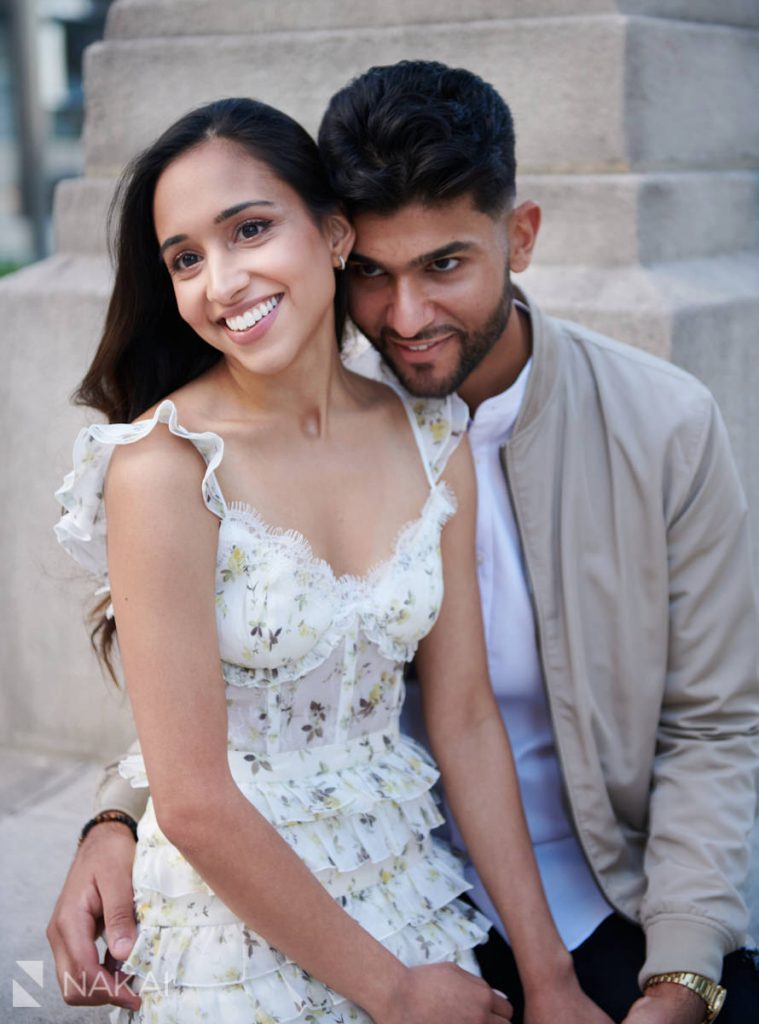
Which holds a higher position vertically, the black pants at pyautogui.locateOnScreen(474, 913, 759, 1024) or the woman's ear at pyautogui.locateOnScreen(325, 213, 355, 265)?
the woman's ear at pyautogui.locateOnScreen(325, 213, 355, 265)

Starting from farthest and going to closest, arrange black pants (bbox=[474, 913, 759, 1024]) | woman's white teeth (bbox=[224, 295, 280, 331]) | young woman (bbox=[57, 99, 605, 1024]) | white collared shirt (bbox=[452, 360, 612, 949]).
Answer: white collared shirt (bbox=[452, 360, 612, 949]) → black pants (bbox=[474, 913, 759, 1024]) → woman's white teeth (bbox=[224, 295, 280, 331]) → young woman (bbox=[57, 99, 605, 1024])

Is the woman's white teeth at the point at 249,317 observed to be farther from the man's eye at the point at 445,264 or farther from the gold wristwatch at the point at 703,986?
the gold wristwatch at the point at 703,986

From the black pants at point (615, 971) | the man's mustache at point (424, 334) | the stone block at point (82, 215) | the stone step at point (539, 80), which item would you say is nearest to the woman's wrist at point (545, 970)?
the black pants at point (615, 971)

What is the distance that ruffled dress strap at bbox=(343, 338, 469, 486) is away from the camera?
2293mm

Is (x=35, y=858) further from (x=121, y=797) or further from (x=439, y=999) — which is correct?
(x=439, y=999)

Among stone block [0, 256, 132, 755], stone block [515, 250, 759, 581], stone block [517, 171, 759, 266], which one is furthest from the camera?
stone block [0, 256, 132, 755]

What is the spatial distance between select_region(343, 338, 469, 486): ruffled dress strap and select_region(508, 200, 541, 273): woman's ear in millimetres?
317

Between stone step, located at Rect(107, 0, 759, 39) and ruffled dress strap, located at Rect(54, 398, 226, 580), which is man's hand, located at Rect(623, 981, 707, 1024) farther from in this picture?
stone step, located at Rect(107, 0, 759, 39)

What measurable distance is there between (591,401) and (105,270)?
5.16 ft

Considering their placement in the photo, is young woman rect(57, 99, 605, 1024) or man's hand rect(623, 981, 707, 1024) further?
man's hand rect(623, 981, 707, 1024)

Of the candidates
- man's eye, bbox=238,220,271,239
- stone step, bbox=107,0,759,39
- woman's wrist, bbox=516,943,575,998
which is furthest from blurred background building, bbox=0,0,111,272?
woman's wrist, bbox=516,943,575,998

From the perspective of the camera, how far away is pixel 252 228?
202cm

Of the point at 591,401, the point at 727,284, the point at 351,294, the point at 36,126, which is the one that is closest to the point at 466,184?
the point at 351,294

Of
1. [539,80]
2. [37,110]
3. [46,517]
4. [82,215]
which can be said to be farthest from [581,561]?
[37,110]
